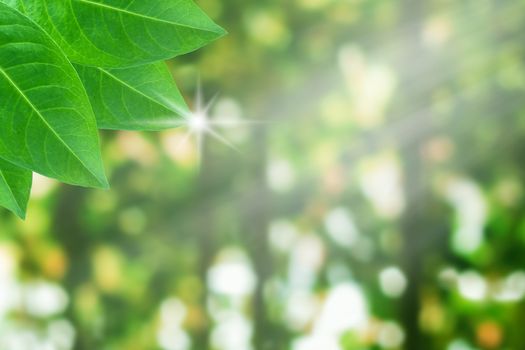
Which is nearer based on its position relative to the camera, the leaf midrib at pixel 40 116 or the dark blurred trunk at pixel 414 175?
the leaf midrib at pixel 40 116

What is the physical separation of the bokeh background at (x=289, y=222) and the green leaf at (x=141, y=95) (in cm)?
277

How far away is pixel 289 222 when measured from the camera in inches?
119

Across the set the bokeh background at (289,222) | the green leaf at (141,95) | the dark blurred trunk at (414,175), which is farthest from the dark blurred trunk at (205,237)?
the green leaf at (141,95)

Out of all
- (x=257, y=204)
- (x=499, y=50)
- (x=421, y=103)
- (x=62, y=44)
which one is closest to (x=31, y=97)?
(x=62, y=44)

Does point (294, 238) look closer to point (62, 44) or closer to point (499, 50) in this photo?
point (499, 50)

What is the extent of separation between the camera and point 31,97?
16cm

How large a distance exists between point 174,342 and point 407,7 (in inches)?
71.2

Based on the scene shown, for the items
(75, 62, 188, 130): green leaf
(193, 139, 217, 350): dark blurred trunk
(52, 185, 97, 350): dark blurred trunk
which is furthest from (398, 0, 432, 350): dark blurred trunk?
(75, 62, 188, 130): green leaf

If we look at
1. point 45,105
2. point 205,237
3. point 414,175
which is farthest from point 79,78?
point 414,175

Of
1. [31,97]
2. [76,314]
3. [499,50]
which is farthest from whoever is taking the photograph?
[499,50]

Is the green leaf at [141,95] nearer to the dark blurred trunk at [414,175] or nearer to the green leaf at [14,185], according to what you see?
the green leaf at [14,185]

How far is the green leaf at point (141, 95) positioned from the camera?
196 mm

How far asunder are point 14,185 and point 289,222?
2.84 m

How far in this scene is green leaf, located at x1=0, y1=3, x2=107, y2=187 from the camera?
0.16m
